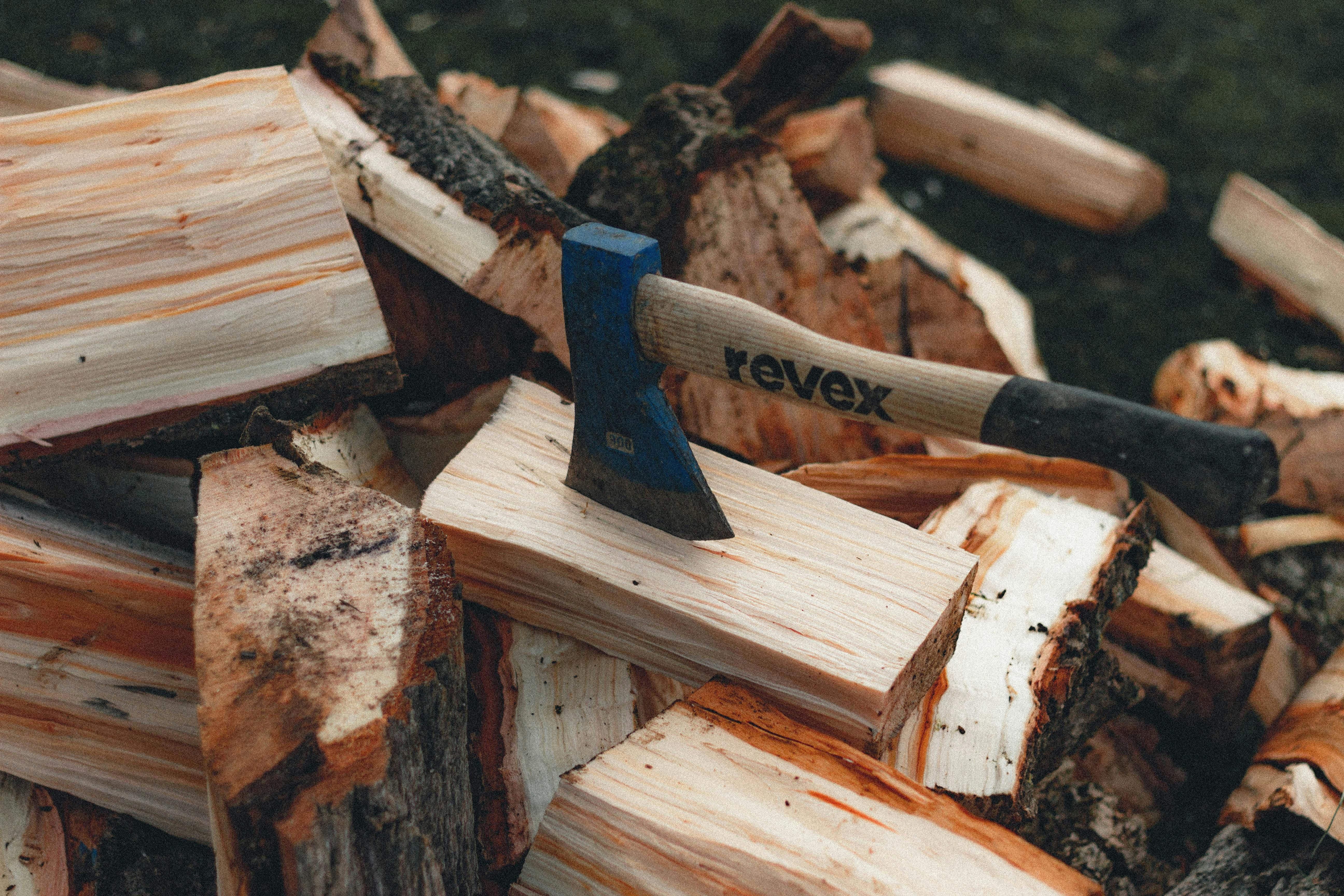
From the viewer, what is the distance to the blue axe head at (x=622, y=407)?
60.6 inches

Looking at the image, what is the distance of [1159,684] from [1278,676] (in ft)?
1.24

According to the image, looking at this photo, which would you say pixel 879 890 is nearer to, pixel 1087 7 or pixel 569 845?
pixel 569 845

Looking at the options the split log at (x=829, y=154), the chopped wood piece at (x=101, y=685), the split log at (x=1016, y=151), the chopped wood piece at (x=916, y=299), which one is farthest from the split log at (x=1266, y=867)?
the split log at (x=1016, y=151)

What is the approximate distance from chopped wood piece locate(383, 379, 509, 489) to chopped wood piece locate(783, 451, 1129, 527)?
31.2 inches

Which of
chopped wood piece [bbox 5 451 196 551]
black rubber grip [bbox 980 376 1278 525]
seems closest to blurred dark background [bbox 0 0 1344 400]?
black rubber grip [bbox 980 376 1278 525]

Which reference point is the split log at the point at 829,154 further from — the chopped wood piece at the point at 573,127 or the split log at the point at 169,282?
the split log at the point at 169,282

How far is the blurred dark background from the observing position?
3.83 meters

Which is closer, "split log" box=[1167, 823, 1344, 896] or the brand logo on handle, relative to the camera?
the brand logo on handle

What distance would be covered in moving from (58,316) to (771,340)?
4.76ft

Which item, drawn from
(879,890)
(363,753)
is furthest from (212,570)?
(879,890)

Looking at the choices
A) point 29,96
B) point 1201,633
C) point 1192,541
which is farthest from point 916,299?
point 29,96

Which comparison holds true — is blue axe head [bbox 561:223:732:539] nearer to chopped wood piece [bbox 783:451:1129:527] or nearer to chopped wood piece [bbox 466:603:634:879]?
chopped wood piece [bbox 466:603:634:879]

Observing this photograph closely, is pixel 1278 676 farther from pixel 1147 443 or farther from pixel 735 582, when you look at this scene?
pixel 735 582

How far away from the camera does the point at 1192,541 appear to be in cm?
264
